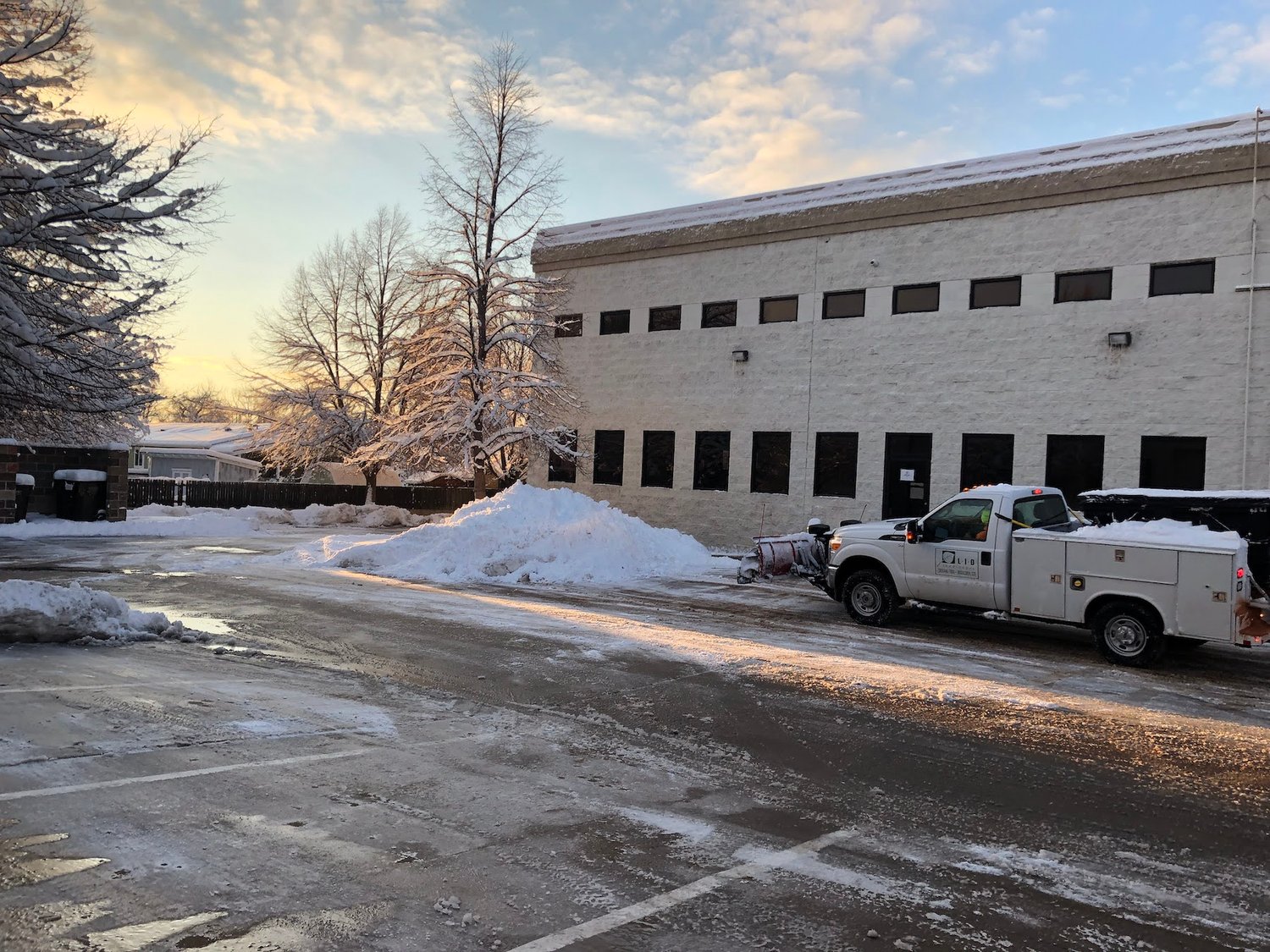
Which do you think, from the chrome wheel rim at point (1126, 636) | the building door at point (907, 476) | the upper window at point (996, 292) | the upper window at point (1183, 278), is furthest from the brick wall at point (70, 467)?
the upper window at point (1183, 278)

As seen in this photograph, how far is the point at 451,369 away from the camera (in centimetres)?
2836

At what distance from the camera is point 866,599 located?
43.5 feet

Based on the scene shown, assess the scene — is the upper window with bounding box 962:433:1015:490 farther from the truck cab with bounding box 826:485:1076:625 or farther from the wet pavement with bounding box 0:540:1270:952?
the wet pavement with bounding box 0:540:1270:952

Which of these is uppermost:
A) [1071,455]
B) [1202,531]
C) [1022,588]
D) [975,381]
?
[975,381]

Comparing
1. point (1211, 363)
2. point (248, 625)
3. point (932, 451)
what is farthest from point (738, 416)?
point (248, 625)

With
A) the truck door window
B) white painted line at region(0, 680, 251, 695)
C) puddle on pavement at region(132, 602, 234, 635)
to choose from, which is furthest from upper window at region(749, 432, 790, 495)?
white painted line at region(0, 680, 251, 695)

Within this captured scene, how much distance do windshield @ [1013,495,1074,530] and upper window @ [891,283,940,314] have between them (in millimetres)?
11240

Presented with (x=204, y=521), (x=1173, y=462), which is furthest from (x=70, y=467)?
(x=1173, y=462)

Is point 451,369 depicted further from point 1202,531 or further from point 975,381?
point 1202,531

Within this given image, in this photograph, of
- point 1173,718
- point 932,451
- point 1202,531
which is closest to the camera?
point 1173,718

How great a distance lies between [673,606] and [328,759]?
8714mm

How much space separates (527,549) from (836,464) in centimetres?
965

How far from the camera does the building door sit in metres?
22.4

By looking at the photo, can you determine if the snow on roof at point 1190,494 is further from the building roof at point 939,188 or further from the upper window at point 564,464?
the upper window at point 564,464
